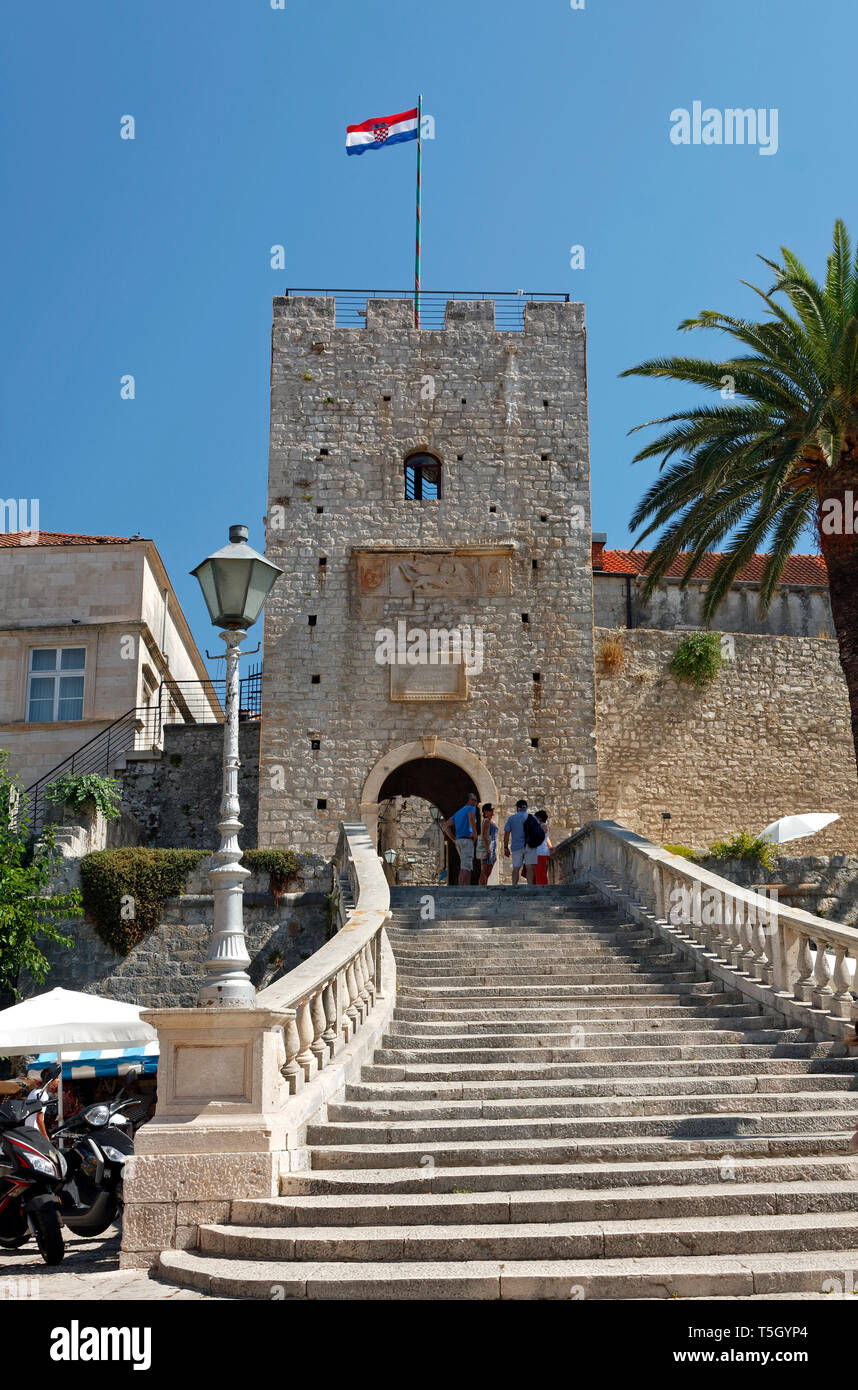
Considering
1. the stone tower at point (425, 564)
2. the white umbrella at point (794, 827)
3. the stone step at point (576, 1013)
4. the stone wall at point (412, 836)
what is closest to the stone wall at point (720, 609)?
the stone wall at point (412, 836)

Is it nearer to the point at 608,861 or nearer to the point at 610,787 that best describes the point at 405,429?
the point at 610,787

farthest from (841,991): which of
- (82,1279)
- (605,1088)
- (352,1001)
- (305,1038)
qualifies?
(82,1279)

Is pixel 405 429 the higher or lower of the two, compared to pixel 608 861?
higher

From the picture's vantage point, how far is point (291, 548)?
68.5ft

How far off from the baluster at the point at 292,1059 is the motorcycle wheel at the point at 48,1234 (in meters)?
1.44

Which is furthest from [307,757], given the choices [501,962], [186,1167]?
[186,1167]

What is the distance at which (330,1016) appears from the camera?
840 centimetres

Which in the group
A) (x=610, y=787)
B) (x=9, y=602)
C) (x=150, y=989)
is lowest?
(x=150, y=989)

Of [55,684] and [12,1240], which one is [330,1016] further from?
[55,684]

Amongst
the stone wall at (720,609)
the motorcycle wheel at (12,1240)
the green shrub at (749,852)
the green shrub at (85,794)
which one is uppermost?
the stone wall at (720,609)

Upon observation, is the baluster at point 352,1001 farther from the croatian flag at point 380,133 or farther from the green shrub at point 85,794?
the croatian flag at point 380,133

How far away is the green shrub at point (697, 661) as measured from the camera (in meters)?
23.5

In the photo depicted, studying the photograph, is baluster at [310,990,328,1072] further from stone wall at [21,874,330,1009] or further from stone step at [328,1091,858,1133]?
stone wall at [21,874,330,1009]
